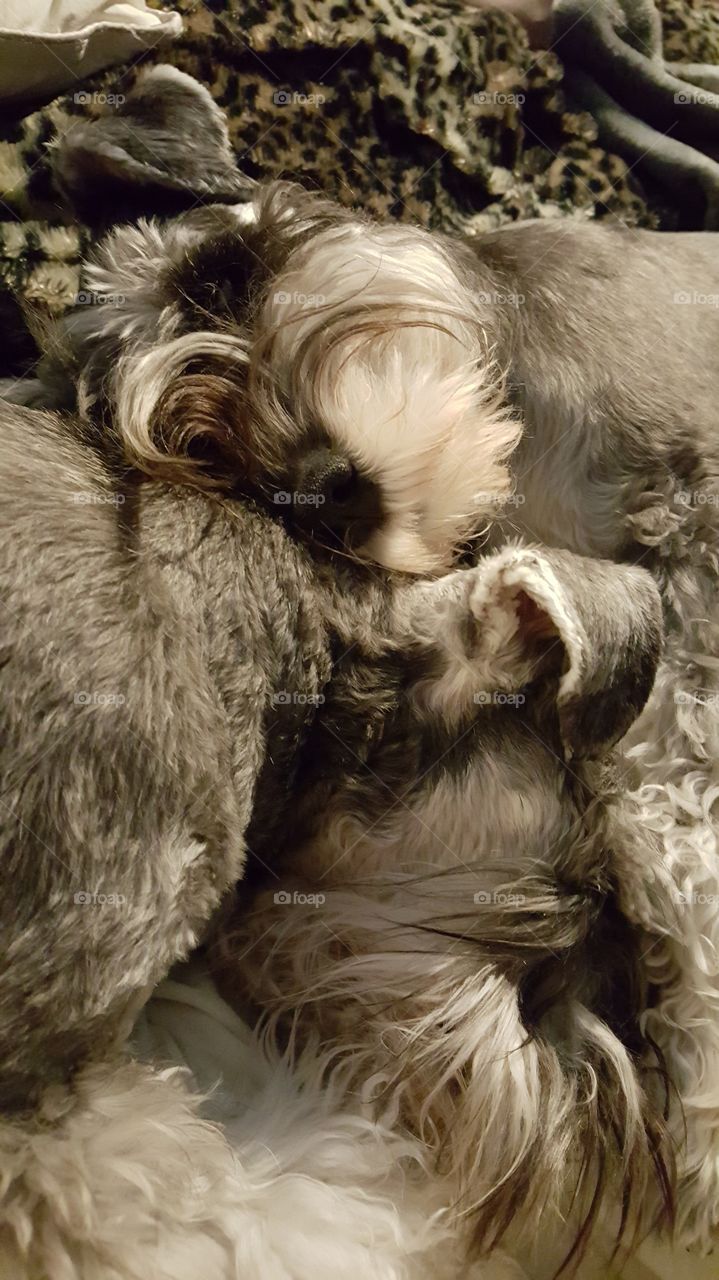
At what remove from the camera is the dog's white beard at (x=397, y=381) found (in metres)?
1.32

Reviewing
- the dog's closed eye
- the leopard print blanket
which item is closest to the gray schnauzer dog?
the dog's closed eye

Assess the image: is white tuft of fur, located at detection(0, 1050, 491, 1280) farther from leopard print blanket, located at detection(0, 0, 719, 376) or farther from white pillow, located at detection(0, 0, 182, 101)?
white pillow, located at detection(0, 0, 182, 101)

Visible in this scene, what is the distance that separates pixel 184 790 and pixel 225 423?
0.45 metres

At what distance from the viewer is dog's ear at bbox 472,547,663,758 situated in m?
1.21

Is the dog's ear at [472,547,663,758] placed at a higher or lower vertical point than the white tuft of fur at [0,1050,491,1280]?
higher

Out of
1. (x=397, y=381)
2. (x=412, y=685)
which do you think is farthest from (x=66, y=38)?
(x=412, y=685)

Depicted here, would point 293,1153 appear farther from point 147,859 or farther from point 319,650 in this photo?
point 319,650

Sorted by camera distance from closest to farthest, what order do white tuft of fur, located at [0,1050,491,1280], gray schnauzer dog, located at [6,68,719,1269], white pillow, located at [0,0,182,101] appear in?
white tuft of fur, located at [0,1050,491,1280] → gray schnauzer dog, located at [6,68,719,1269] → white pillow, located at [0,0,182,101]

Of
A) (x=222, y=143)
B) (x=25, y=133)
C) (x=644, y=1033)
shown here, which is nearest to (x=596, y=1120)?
(x=644, y=1033)

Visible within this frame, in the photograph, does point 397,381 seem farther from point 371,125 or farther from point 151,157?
point 371,125

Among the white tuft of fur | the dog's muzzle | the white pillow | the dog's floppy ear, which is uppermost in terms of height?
the white pillow

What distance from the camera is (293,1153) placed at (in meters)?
1.30

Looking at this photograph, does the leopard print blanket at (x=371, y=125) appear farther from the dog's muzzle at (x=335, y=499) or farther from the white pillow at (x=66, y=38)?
the dog's muzzle at (x=335, y=499)

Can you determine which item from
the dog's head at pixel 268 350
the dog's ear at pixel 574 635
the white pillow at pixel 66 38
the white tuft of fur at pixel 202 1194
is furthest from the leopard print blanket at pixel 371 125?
the white tuft of fur at pixel 202 1194
